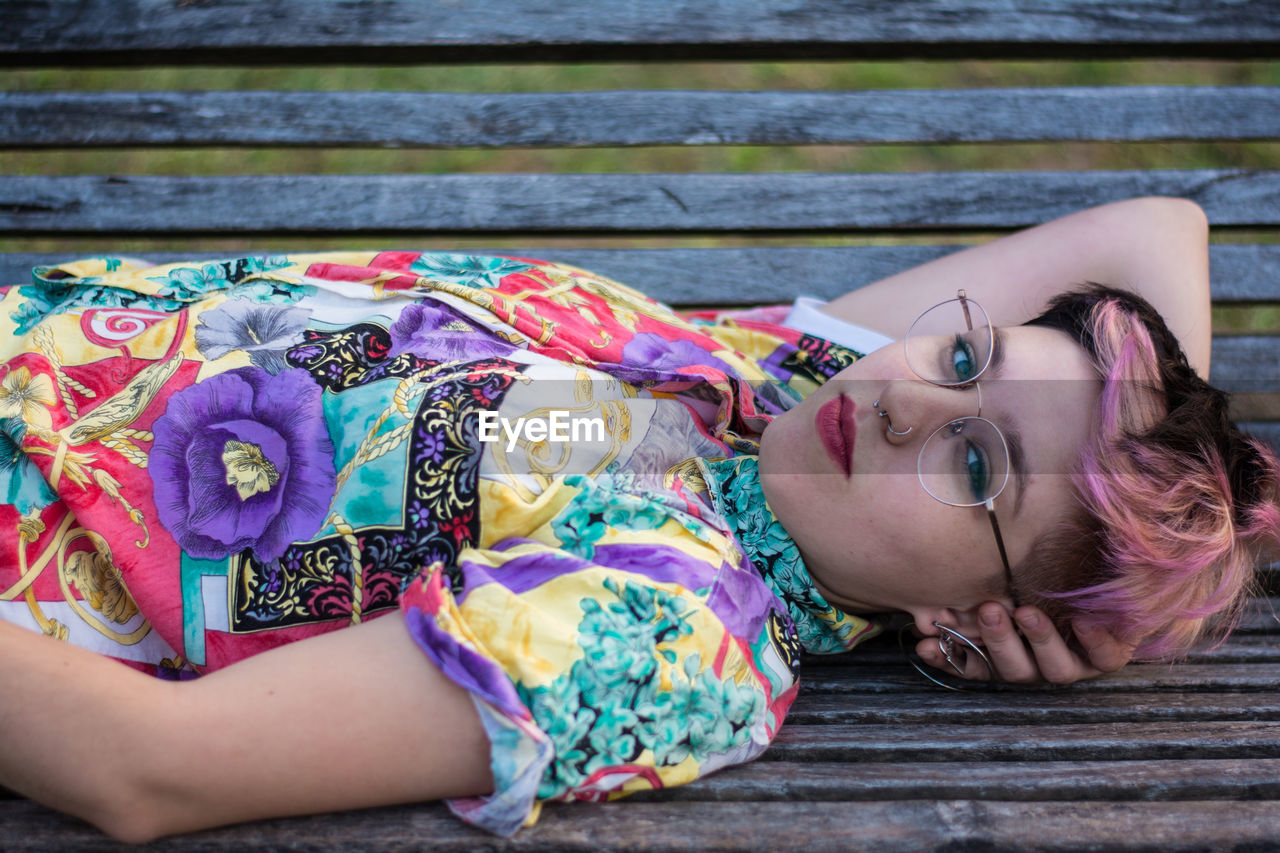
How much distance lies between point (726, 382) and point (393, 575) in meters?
0.74

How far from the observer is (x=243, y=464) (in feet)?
4.75

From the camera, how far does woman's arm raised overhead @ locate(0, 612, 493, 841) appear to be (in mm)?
1085

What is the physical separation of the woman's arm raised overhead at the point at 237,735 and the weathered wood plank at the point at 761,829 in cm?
4

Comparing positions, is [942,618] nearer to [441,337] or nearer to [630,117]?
[441,337]

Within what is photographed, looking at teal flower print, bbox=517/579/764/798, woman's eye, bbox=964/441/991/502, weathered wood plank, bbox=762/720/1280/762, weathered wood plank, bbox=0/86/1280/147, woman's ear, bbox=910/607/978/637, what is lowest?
weathered wood plank, bbox=762/720/1280/762

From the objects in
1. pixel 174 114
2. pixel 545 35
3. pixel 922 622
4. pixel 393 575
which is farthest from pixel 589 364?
pixel 174 114

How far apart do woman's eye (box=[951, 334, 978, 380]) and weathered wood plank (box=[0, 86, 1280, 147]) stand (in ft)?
3.10

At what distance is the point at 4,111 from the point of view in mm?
2244

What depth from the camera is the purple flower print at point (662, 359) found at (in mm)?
1654

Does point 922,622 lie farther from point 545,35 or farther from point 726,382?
point 545,35

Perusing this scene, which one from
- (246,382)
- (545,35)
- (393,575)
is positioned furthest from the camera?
(545,35)

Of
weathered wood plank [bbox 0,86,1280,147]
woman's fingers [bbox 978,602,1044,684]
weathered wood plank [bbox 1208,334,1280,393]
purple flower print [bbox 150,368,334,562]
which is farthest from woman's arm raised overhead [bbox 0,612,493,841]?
weathered wood plank [bbox 1208,334,1280,393]

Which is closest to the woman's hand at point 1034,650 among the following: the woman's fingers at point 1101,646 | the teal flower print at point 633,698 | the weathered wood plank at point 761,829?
the woman's fingers at point 1101,646

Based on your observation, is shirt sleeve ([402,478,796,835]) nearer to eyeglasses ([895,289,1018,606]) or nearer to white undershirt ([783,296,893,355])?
eyeglasses ([895,289,1018,606])
